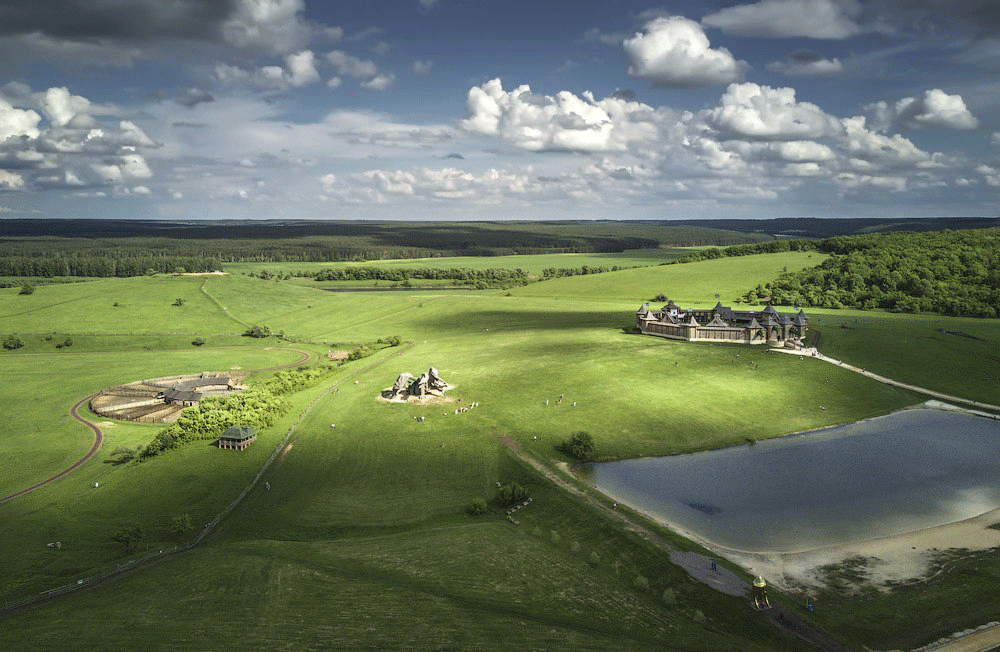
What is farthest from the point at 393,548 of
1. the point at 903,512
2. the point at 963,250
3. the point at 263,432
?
the point at 963,250

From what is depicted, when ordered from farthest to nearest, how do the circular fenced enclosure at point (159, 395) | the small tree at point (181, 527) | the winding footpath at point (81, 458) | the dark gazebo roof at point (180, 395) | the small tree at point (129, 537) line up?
1. the dark gazebo roof at point (180, 395)
2. the circular fenced enclosure at point (159, 395)
3. the winding footpath at point (81, 458)
4. the small tree at point (181, 527)
5. the small tree at point (129, 537)

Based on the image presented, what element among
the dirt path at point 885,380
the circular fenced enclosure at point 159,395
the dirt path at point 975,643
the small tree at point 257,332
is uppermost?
the dirt path at point 885,380

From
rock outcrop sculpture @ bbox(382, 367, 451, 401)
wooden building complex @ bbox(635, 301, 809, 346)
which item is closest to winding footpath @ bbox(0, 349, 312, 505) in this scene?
rock outcrop sculpture @ bbox(382, 367, 451, 401)

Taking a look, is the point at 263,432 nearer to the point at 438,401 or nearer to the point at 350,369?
the point at 438,401

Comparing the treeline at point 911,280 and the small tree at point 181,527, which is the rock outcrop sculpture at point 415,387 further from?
the treeline at point 911,280

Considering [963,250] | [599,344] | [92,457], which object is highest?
[963,250]

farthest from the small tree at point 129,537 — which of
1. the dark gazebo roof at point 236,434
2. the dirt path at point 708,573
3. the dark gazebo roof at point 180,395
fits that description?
the dark gazebo roof at point 180,395

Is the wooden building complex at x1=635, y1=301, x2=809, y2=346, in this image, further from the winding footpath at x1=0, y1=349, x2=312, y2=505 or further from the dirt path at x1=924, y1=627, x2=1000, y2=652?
the winding footpath at x1=0, y1=349, x2=312, y2=505
